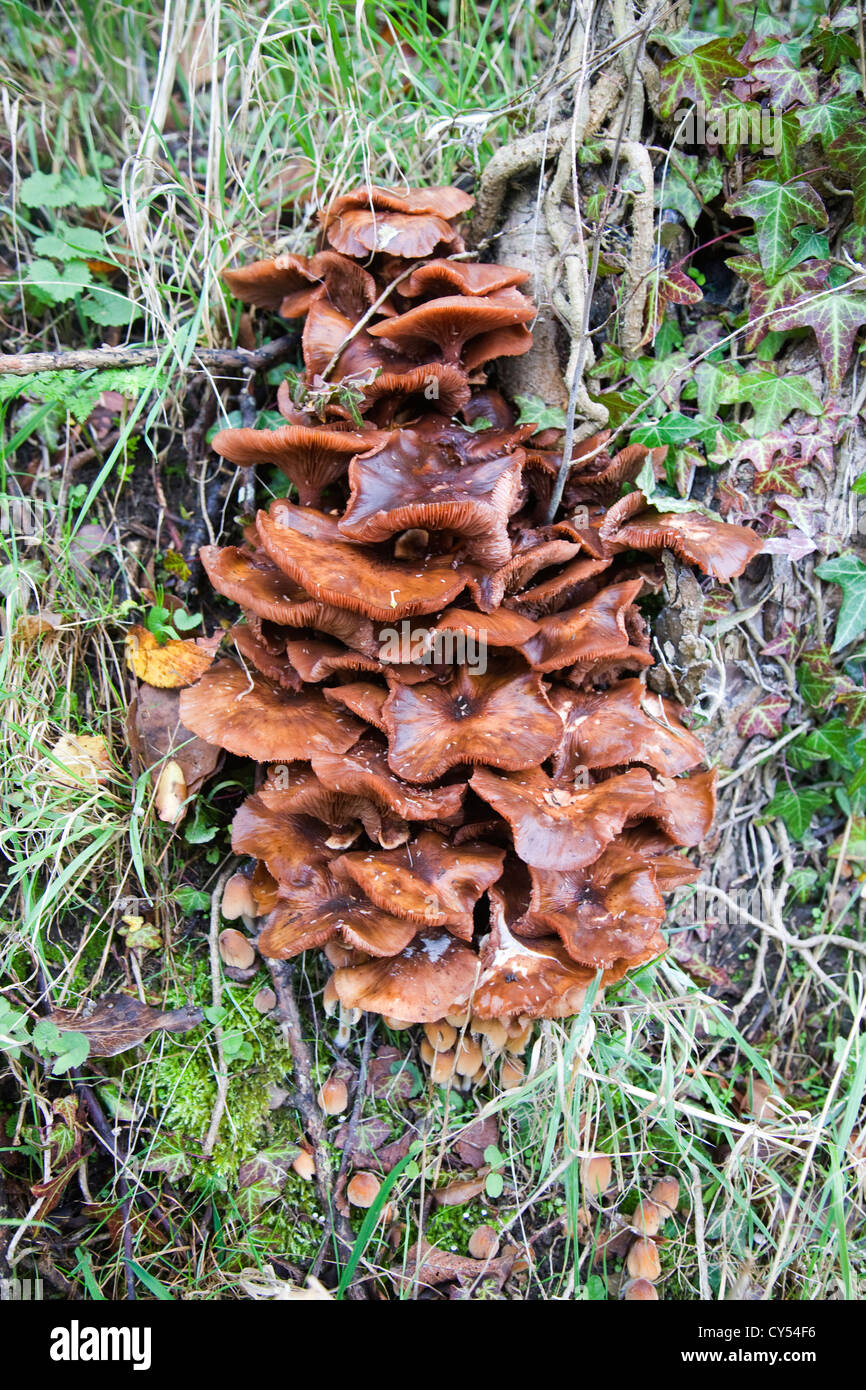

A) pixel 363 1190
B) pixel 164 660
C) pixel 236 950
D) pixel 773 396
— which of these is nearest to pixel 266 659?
pixel 164 660

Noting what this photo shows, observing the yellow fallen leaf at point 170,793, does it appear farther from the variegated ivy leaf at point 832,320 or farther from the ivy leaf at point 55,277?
the variegated ivy leaf at point 832,320

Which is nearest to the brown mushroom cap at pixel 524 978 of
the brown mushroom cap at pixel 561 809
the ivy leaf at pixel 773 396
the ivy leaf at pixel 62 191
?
the brown mushroom cap at pixel 561 809

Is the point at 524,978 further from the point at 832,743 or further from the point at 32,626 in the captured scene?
the point at 32,626

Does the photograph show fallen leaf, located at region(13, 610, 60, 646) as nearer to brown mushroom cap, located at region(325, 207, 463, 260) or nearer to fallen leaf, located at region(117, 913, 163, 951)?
fallen leaf, located at region(117, 913, 163, 951)

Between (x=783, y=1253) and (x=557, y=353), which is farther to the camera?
(x=557, y=353)

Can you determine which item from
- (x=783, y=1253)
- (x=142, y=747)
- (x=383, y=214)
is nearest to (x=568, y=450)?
(x=383, y=214)
